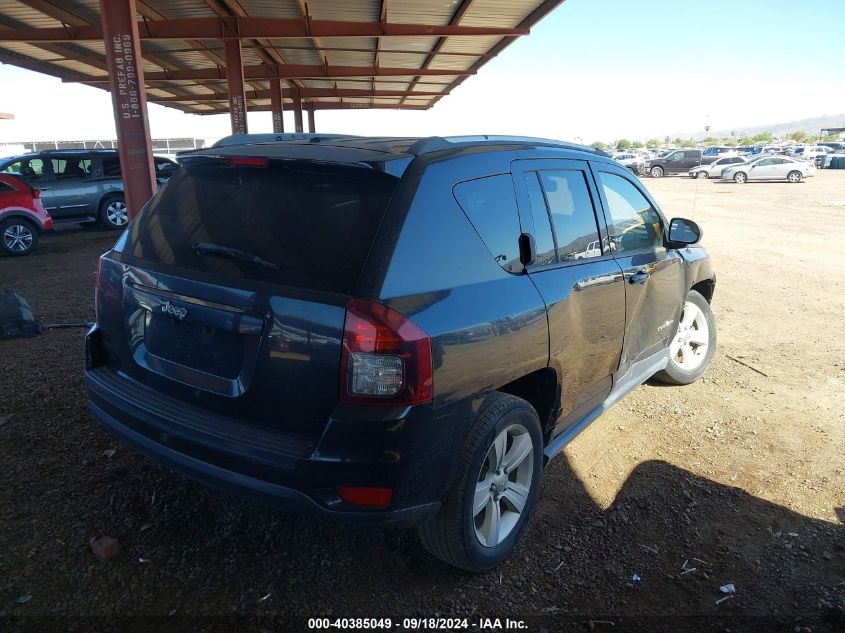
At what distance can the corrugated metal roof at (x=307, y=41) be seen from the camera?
483 inches

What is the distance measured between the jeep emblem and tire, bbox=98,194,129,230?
12727mm

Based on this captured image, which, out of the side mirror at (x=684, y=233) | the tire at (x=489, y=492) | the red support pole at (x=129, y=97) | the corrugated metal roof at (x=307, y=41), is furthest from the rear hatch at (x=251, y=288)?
the corrugated metal roof at (x=307, y=41)

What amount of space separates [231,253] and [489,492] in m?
1.50

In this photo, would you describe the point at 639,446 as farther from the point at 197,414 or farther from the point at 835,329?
the point at 835,329

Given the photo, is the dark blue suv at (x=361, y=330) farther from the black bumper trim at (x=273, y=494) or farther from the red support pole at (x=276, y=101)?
the red support pole at (x=276, y=101)

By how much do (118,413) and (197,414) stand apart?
0.50 metres

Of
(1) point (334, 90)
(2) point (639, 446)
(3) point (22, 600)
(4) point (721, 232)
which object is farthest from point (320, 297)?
(1) point (334, 90)

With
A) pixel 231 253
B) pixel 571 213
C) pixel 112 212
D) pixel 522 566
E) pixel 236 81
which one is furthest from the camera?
pixel 236 81

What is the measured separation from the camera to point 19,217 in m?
10.7

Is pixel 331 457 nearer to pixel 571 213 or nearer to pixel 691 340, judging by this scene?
pixel 571 213

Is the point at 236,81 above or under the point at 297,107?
under

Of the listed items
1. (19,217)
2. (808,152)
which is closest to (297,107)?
(19,217)

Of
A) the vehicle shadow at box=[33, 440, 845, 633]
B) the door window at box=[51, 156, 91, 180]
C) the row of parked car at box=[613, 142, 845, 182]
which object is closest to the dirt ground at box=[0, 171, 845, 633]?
the vehicle shadow at box=[33, 440, 845, 633]

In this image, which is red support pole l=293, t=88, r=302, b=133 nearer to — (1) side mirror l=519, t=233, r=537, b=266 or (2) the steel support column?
(2) the steel support column
